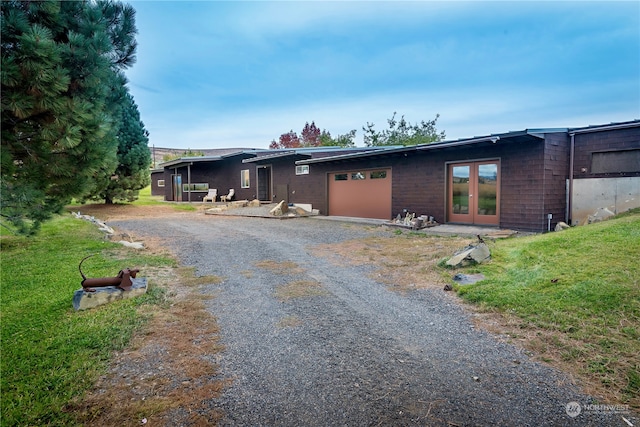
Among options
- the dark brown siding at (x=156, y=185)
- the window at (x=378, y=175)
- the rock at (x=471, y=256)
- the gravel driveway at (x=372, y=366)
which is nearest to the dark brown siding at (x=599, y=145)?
the rock at (x=471, y=256)

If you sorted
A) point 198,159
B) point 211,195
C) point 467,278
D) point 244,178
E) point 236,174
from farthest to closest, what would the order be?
1. point 211,195
2. point 236,174
3. point 198,159
4. point 244,178
5. point 467,278

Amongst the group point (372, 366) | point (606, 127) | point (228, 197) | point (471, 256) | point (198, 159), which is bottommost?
point (372, 366)

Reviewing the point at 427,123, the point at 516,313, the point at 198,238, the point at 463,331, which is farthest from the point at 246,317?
the point at 427,123

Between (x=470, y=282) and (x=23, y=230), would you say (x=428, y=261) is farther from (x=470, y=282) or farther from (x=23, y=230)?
(x=23, y=230)

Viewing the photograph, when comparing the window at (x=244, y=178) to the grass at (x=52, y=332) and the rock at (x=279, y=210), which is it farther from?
the grass at (x=52, y=332)

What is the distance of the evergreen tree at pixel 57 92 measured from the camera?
2973mm

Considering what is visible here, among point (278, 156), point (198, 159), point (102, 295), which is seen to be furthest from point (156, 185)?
point (102, 295)

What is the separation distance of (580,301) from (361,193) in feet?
35.6

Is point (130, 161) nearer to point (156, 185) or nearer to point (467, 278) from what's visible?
point (467, 278)

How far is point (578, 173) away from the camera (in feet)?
30.1

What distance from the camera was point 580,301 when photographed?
3.52m

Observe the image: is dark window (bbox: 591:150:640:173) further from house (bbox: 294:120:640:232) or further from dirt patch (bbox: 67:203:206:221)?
dirt patch (bbox: 67:203:206:221)

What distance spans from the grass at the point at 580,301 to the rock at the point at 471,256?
205mm

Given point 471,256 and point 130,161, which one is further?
point 130,161
